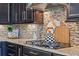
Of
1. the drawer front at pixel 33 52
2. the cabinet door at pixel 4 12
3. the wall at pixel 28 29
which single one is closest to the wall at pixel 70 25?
the wall at pixel 28 29

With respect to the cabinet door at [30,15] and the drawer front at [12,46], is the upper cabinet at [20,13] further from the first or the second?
the drawer front at [12,46]

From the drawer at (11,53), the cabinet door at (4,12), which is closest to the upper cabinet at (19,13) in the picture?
the cabinet door at (4,12)

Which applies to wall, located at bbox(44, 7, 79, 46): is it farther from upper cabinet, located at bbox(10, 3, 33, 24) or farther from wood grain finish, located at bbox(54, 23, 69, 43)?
upper cabinet, located at bbox(10, 3, 33, 24)

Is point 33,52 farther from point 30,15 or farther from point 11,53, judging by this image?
point 30,15

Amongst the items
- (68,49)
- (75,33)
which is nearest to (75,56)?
(68,49)

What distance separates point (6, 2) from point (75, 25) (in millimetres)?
815

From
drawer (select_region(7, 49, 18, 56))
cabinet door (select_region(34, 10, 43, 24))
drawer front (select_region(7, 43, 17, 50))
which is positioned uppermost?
cabinet door (select_region(34, 10, 43, 24))

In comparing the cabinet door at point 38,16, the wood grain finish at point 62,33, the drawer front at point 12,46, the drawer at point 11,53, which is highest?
the cabinet door at point 38,16

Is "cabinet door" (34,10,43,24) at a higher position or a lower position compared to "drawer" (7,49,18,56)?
higher

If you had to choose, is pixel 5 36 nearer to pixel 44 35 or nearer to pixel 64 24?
pixel 44 35

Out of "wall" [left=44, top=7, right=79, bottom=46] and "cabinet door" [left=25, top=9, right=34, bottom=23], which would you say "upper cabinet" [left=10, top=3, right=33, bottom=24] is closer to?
"cabinet door" [left=25, top=9, right=34, bottom=23]

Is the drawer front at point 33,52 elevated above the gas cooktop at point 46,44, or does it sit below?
below

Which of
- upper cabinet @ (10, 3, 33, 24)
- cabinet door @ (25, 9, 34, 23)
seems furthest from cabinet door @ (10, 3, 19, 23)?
cabinet door @ (25, 9, 34, 23)

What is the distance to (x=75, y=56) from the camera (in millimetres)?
2176
